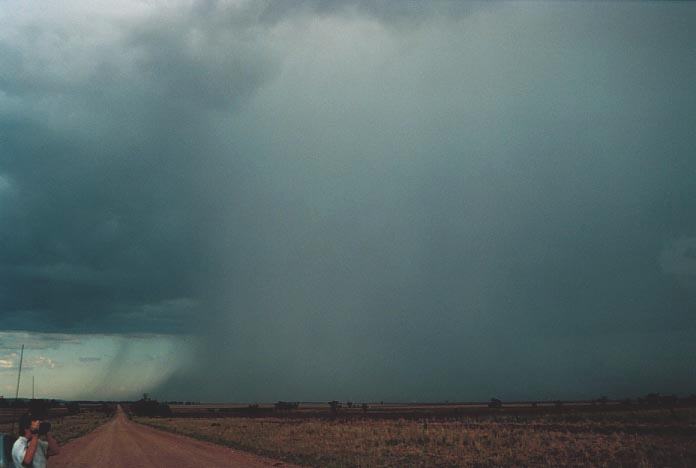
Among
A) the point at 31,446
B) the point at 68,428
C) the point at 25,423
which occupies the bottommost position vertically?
the point at 68,428

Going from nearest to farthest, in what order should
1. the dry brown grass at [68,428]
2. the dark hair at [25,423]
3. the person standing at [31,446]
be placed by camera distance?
1. the person standing at [31,446]
2. the dark hair at [25,423]
3. the dry brown grass at [68,428]

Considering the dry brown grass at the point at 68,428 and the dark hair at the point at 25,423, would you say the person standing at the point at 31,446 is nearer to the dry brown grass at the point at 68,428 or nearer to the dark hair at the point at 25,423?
the dark hair at the point at 25,423

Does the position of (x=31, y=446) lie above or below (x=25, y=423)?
below

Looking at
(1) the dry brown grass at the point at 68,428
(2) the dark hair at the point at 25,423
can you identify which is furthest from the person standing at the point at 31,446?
(1) the dry brown grass at the point at 68,428

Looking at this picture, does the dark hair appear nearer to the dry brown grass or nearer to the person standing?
the person standing

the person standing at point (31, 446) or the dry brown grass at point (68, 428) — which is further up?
the person standing at point (31, 446)

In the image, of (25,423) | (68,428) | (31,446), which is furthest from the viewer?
(68,428)

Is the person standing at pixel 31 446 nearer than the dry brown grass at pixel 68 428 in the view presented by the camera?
Yes

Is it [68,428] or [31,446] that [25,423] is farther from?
[68,428]

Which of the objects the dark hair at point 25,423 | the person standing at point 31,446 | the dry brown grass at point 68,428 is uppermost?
the dark hair at point 25,423

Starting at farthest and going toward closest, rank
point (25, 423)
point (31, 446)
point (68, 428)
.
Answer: point (68, 428) → point (25, 423) → point (31, 446)

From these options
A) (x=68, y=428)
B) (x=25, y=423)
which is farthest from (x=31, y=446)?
(x=68, y=428)

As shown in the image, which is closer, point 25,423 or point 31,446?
point 31,446

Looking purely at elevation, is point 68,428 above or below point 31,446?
below
